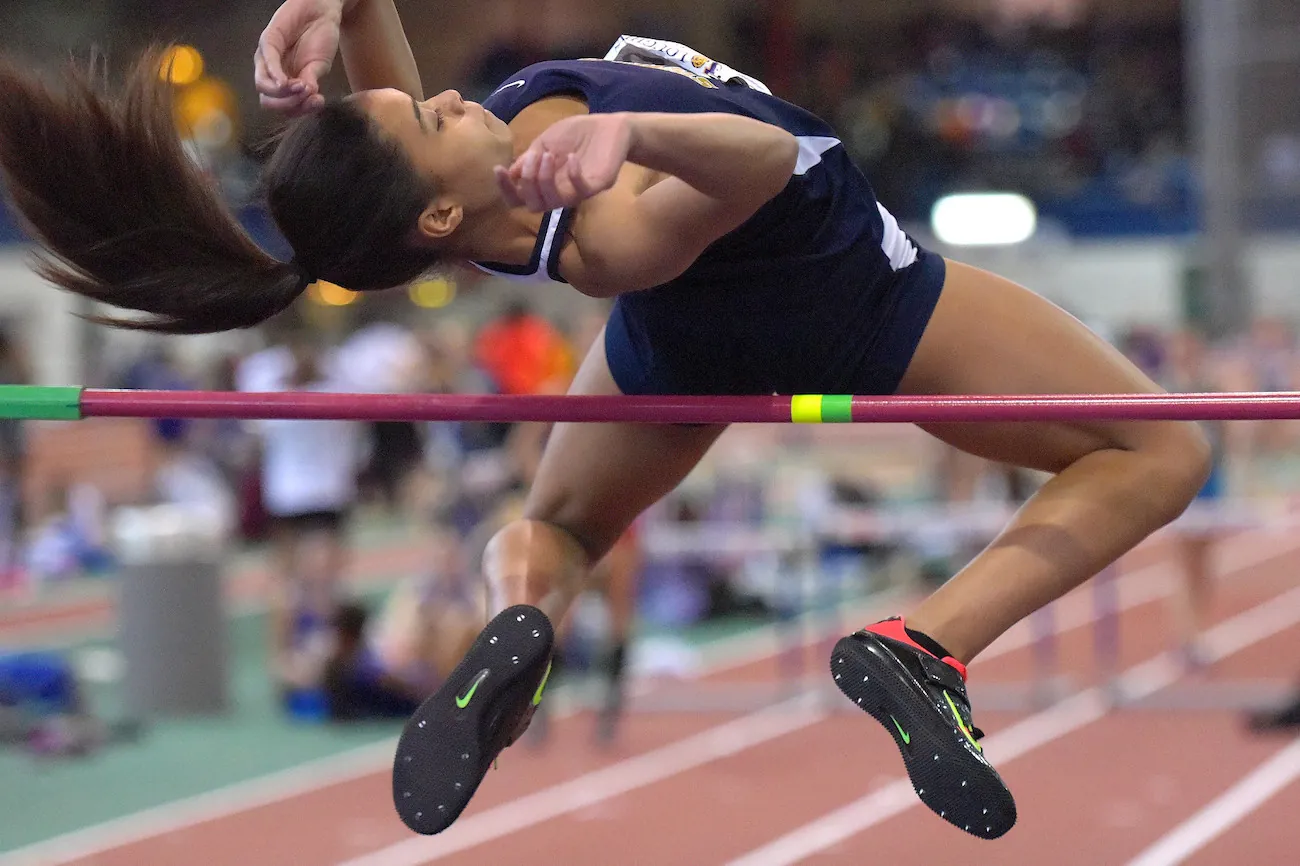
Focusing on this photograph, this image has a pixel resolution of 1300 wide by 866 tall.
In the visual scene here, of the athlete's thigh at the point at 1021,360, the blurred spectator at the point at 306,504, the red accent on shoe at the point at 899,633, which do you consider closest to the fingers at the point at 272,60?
the athlete's thigh at the point at 1021,360

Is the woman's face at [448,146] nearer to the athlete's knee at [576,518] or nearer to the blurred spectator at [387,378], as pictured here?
the athlete's knee at [576,518]

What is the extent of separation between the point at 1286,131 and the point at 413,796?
1060cm

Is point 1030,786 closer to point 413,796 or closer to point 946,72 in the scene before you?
point 413,796

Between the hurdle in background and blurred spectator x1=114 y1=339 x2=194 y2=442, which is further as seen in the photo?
blurred spectator x1=114 y1=339 x2=194 y2=442

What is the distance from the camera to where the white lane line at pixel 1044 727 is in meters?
4.72

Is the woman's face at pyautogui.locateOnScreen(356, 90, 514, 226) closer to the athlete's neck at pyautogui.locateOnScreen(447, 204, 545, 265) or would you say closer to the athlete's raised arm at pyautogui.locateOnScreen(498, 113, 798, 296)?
the athlete's neck at pyautogui.locateOnScreen(447, 204, 545, 265)

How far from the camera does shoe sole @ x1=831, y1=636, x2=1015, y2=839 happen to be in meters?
2.30

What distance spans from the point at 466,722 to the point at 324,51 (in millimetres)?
1001

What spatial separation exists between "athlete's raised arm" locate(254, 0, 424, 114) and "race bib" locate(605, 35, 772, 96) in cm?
35

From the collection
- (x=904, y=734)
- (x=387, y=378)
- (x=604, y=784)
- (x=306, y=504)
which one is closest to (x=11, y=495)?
(x=387, y=378)

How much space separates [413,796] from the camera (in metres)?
2.42

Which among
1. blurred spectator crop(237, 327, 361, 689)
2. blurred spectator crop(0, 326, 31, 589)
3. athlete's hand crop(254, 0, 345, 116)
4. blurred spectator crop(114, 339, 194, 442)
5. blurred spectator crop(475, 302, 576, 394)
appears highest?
athlete's hand crop(254, 0, 345, 116)

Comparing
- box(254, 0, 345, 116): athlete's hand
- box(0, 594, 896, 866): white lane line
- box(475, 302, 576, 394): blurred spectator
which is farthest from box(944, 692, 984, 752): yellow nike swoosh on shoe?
box(475, 302, 576, 394): blurred spectator

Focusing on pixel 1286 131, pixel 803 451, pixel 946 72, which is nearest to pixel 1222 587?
pixel 1286 131
